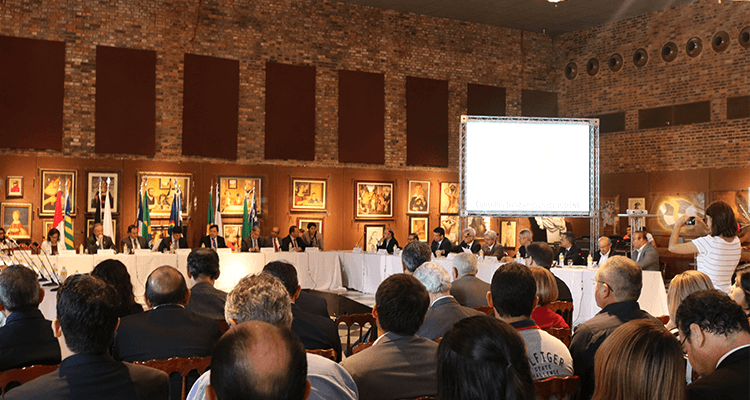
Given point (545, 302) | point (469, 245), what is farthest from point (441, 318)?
point (469, 245)

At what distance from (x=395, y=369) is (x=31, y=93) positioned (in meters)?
12.8

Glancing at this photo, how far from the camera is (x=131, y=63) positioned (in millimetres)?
13750

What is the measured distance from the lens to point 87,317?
2.32 m

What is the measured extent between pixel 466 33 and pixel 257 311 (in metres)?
15.9

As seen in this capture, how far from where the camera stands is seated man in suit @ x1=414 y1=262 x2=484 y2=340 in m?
4.11

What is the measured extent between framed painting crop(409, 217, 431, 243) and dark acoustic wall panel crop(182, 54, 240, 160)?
15.9 feet

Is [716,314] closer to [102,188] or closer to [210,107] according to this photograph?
[102,188]

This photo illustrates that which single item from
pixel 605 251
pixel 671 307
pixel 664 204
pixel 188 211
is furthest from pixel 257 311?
pixel 664 204

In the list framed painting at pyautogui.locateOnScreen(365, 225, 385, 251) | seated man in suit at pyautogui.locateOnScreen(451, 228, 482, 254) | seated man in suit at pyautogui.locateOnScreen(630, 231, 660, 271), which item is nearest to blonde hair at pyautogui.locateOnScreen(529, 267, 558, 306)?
seated man in suit at pyautogui.locateOnScreen(630, 231, 660, 271)

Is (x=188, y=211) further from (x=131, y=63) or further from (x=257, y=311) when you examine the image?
(x=257, y=311)

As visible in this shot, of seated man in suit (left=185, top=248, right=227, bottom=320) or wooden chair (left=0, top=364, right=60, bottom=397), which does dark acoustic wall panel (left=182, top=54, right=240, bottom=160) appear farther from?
wooden chair (left=0, top=364, right=60, bottom=397)

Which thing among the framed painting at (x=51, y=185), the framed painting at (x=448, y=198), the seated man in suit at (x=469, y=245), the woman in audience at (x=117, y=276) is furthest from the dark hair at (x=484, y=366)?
the framed painting at (x=448, y=198)

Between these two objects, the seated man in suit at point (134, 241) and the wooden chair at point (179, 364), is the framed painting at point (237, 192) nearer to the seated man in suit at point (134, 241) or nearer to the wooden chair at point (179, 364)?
the seated man in suit at point (134, 241)

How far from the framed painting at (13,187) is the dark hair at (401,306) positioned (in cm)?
1203
